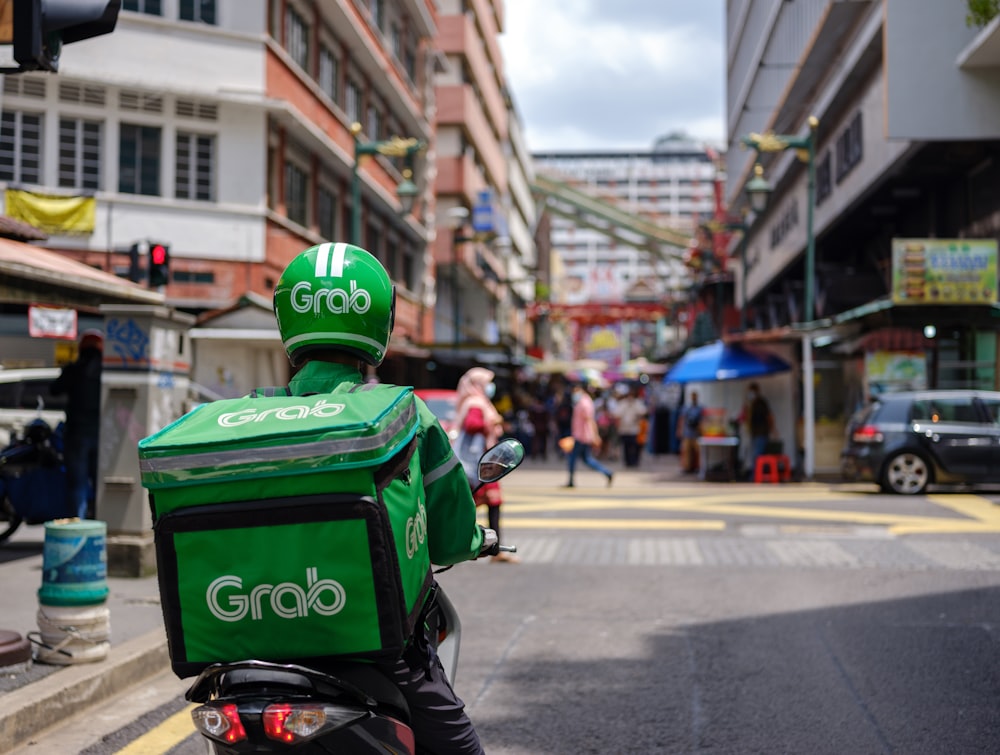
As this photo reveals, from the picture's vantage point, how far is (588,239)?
17388cm

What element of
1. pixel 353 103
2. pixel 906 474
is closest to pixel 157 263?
pixel 906 474

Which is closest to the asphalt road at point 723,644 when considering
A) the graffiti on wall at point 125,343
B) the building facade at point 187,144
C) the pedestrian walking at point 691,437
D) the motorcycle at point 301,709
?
the motorcycle at point 301,709

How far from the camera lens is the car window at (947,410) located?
1728 cm

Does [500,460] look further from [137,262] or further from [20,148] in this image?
[20,148]

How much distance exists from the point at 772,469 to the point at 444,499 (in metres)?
20.0

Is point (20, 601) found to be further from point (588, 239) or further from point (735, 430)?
Result: point (588, 239)

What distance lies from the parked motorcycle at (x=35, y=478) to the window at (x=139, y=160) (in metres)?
15.5

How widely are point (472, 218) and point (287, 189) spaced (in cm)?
2341

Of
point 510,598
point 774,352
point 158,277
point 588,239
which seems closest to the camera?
point 510,598

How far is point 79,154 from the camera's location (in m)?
25.1

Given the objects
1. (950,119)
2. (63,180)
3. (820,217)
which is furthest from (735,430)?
(63,180)

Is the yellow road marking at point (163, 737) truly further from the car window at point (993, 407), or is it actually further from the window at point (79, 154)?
the window at point (79, 154)

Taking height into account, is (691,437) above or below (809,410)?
below

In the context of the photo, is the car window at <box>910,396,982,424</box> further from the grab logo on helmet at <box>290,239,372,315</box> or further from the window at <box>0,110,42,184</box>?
the window at <box>0,110,42,184</box>
